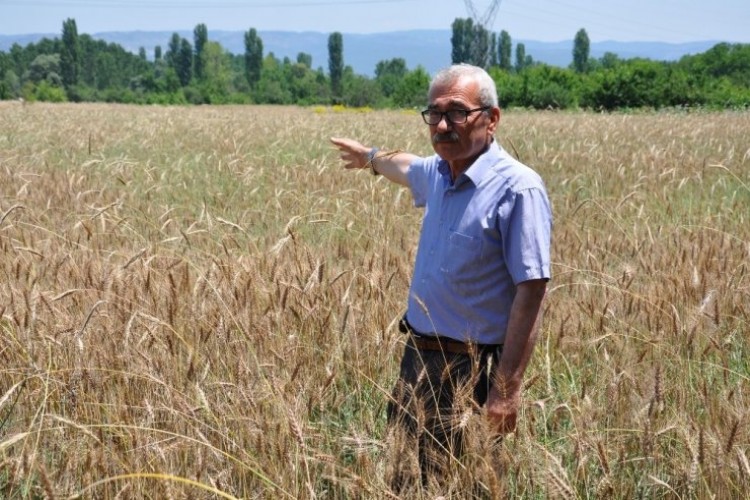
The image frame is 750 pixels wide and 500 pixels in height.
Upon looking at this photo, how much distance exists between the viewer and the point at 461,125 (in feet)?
7.30

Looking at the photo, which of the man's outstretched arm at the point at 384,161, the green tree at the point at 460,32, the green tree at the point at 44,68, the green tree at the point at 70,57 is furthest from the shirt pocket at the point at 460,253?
the green tree at the point at 460,32

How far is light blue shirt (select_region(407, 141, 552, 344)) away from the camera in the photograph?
212cm

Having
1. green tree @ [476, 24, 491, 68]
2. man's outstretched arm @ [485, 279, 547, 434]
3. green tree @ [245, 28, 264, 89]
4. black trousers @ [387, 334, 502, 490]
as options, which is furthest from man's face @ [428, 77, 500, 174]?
green tree @ [245, 28, 264, 89]

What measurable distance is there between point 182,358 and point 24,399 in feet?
1.58

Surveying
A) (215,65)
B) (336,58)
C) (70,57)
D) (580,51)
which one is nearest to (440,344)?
(70,57)

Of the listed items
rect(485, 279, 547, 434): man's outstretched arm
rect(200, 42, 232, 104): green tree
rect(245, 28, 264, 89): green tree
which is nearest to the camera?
rect(485, 279, 547, 434): man's outstretched arm

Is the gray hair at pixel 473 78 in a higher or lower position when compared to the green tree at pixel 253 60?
lower

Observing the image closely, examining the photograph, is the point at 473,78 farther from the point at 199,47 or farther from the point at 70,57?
the point at 199,47

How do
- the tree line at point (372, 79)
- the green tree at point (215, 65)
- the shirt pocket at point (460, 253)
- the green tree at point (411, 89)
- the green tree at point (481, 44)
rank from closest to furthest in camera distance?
the shirt pocket at point (460, 253) → the tree line at point (372, 79) → the green tree at point (481, 44) → the green tree at point (411, 89) → the green tree at point (215, 65)

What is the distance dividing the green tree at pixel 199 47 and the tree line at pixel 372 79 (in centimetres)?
14

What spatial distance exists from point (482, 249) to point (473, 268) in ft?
0.19

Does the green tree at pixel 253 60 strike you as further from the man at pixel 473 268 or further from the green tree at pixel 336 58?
the man at pixel 473 268

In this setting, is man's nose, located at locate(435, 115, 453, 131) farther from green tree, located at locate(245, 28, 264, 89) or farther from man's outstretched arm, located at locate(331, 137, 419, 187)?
green tree, located at locate(245, 28, 264, 89)

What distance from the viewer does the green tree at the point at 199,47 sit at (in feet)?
365
